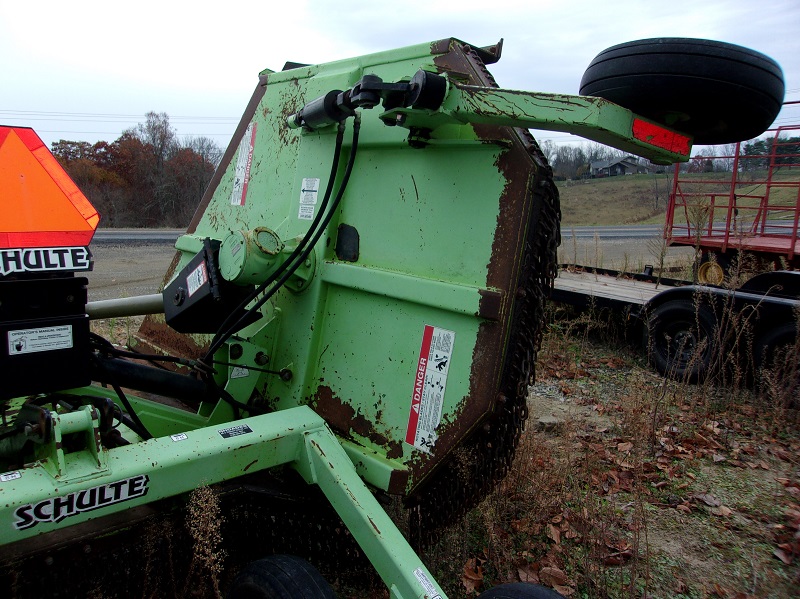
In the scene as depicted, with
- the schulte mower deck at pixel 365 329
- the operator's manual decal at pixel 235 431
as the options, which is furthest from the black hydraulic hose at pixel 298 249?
the operator's manual decal at pixel 235 431

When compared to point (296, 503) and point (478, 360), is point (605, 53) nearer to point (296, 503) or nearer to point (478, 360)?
point (478, 360)

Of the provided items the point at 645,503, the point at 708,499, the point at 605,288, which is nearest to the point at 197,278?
the point at 645,503

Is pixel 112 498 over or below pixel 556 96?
below

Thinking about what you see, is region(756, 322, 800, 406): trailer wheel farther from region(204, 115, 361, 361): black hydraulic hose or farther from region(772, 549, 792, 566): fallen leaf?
region(204, 115, 361, 361): black hydraulic hose

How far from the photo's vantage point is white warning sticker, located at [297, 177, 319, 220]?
2.85 metres

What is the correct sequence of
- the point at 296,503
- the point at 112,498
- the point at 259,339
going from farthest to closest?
the point at 259,339 < the point at 296,503 < the point at 112,498

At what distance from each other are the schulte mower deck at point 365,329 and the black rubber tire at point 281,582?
19 cm

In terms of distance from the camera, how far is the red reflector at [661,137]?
2.04 metres

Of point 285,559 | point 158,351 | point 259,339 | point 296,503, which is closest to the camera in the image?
point 285,559

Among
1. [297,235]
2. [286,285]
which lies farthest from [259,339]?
[297,235]

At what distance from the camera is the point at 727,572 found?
2.93 m

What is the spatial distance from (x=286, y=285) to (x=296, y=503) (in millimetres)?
935

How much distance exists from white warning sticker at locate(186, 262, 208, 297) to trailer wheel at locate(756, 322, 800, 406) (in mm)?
3763

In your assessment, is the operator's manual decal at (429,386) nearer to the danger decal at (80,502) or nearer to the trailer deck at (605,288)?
the danger decal at (80,502)
